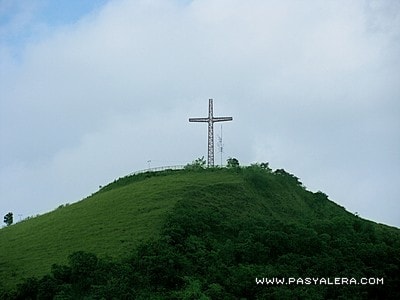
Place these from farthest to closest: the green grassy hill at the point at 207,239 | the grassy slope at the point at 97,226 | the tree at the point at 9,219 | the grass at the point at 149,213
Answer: the tree at the point at 9,219
the grass at the point at 149,213
the grassy slope at the point at 97,226
the green grassy hill at the point at 207,239

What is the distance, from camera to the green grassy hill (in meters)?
42.0

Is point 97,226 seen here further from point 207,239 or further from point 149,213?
point 207,239

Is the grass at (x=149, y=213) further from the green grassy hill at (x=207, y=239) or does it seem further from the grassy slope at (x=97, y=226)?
the green grassy hill at (x=207, y=239)

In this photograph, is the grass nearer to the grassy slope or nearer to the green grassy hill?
the grassy slope

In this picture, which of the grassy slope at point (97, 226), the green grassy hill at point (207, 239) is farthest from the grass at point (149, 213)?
the green grassy hill at point (207, 239)

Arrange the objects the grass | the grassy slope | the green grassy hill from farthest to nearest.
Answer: the grass → the grassy slope → the green grassy hill

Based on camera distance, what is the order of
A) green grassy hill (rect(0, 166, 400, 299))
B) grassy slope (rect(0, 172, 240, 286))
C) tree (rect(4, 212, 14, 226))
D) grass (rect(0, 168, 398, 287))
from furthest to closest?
1. tree (rect(4, 212, 14, 226))
2. grass (rect(0, 168, 398, 287))
3. grassy slope (rect(0, 172, 240, 286))
4. green grassy hill (rect(0, 166, 400, 299))

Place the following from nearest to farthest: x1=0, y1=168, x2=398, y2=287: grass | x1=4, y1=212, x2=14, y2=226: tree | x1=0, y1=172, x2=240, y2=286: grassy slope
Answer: x1=0, y1=172, x2=240, y2=286: grassy slope → x1=0, y1=168, x2=398, y2=287: grass → x1=4, y1=212, x2=14, y2=226: tree

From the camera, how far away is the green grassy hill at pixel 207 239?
4197 cm

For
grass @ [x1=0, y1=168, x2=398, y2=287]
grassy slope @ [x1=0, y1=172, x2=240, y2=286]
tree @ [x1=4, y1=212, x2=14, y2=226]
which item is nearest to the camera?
grassy slope @ [x1=0, y1=172, x2=240, y2=286]

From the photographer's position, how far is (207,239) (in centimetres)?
4875

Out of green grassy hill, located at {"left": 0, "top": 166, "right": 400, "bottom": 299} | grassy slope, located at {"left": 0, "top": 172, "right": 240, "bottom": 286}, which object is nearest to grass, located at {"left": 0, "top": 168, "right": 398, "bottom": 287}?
grassy slope, located at {"left": 0, "top": 172, "right": 240, "bottom": 286}

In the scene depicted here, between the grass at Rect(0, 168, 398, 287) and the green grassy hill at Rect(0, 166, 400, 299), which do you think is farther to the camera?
the grass at Rect(0, 168, 398, 287)

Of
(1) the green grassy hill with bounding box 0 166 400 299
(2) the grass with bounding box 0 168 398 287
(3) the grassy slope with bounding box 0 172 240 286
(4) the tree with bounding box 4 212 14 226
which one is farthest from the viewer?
(4) the tree with bounding box 4 212 14 226
